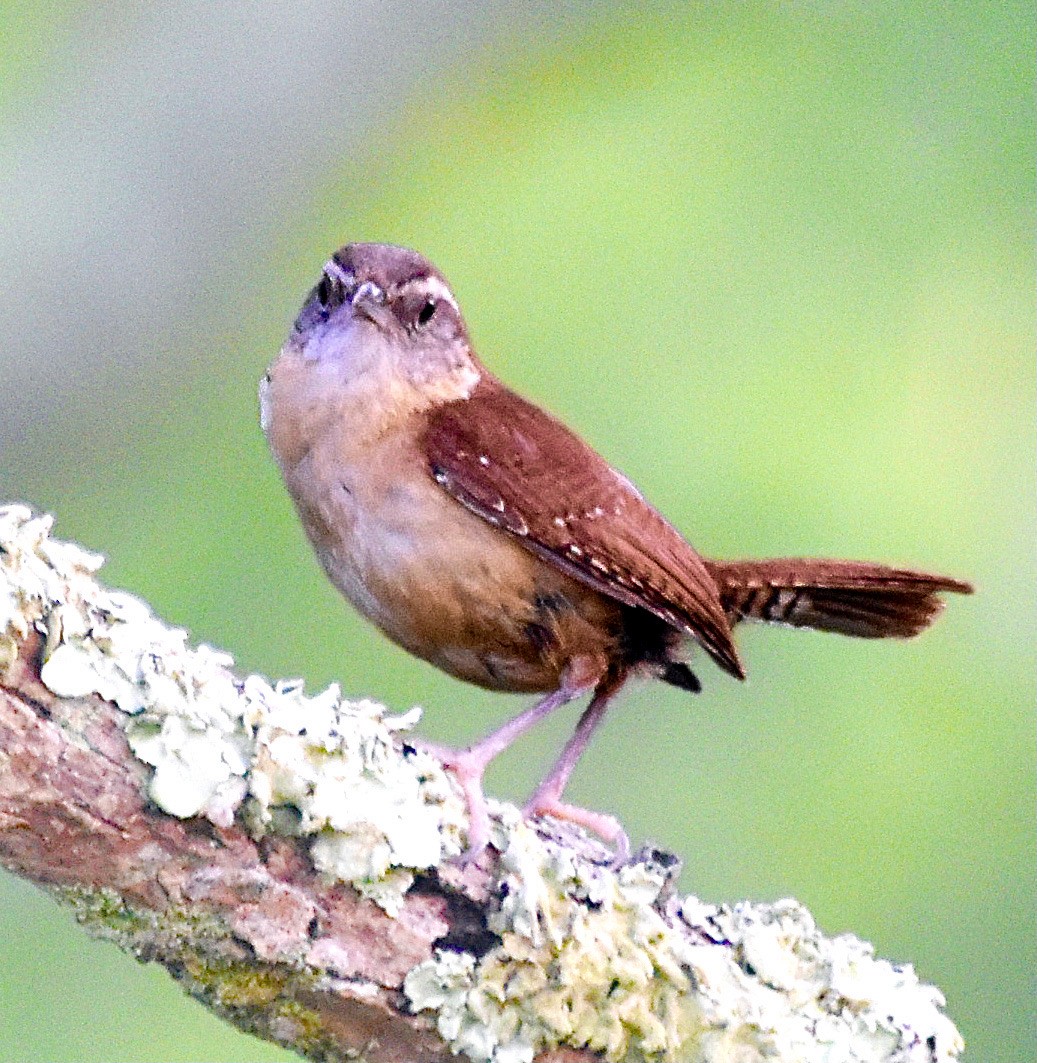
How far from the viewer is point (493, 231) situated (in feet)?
11.2

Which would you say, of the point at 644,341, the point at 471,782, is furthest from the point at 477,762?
the point at 644,341

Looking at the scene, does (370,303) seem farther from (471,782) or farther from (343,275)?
(471,782)

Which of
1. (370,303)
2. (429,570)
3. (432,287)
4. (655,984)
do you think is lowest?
(655,984)

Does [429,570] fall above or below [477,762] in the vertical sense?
above

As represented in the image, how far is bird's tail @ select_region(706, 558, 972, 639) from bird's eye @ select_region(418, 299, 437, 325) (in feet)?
1.82

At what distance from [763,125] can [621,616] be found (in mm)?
1499

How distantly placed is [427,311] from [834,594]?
0.76m

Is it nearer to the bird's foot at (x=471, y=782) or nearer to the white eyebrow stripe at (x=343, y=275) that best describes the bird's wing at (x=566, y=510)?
the white eyebrow stripe at (x=343, y=275)

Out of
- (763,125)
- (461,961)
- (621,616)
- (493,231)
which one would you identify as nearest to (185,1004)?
(621,616)

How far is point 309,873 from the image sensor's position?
1.69 metres

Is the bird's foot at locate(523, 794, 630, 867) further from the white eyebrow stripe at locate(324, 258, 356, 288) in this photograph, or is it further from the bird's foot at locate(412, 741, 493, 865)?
the white eyebrow stripe at locate(324, 258, 356, 288)

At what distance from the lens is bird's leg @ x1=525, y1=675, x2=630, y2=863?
87.7 inches

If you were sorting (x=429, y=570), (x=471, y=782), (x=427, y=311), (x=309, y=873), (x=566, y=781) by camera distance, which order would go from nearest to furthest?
(x=309, y=873), (x=471, y=782), (x=429, y=570), (x=566, y=781), (x=427, y=311)

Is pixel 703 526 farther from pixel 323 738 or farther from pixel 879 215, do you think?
pixel 323 738
